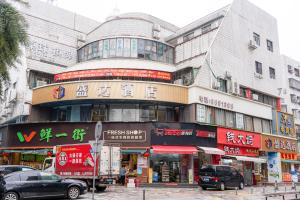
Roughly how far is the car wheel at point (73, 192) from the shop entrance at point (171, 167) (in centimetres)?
1111

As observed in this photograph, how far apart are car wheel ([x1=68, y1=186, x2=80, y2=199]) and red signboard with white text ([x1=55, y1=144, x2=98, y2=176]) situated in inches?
128

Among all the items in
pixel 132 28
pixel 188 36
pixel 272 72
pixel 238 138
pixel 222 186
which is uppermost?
pixel 132 28

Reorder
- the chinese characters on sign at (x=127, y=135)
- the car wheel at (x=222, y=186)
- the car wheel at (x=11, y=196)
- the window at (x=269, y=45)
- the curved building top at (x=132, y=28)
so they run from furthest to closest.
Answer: the window at (x=269, y=45) < the curved building top at (x=132, y=28) < the chinese characters on sign at (x=127, y=135) < the car wheel at (x=222, y=186) < the car wheel at (x=11, y=196)

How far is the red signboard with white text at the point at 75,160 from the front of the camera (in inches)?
784

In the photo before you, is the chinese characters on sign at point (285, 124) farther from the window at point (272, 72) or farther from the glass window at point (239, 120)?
the glass window at point (239, 120)

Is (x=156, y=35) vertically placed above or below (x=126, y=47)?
above

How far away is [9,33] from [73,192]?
26.4 feet

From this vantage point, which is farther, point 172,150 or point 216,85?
point 216,85

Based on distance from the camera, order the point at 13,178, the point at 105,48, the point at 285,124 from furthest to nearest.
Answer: the point at 285,124 → the point at 105,48 → the point at 13,178

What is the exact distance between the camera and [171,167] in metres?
27.6

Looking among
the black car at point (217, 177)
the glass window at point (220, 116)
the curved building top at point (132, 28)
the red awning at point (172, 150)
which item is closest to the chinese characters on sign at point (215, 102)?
the glass window at point (220, 116)

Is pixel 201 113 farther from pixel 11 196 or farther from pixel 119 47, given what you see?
pixel 11 196

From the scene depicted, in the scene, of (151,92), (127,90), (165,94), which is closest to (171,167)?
(165,94)

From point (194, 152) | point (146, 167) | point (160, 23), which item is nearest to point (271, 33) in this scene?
point (160, 23)
